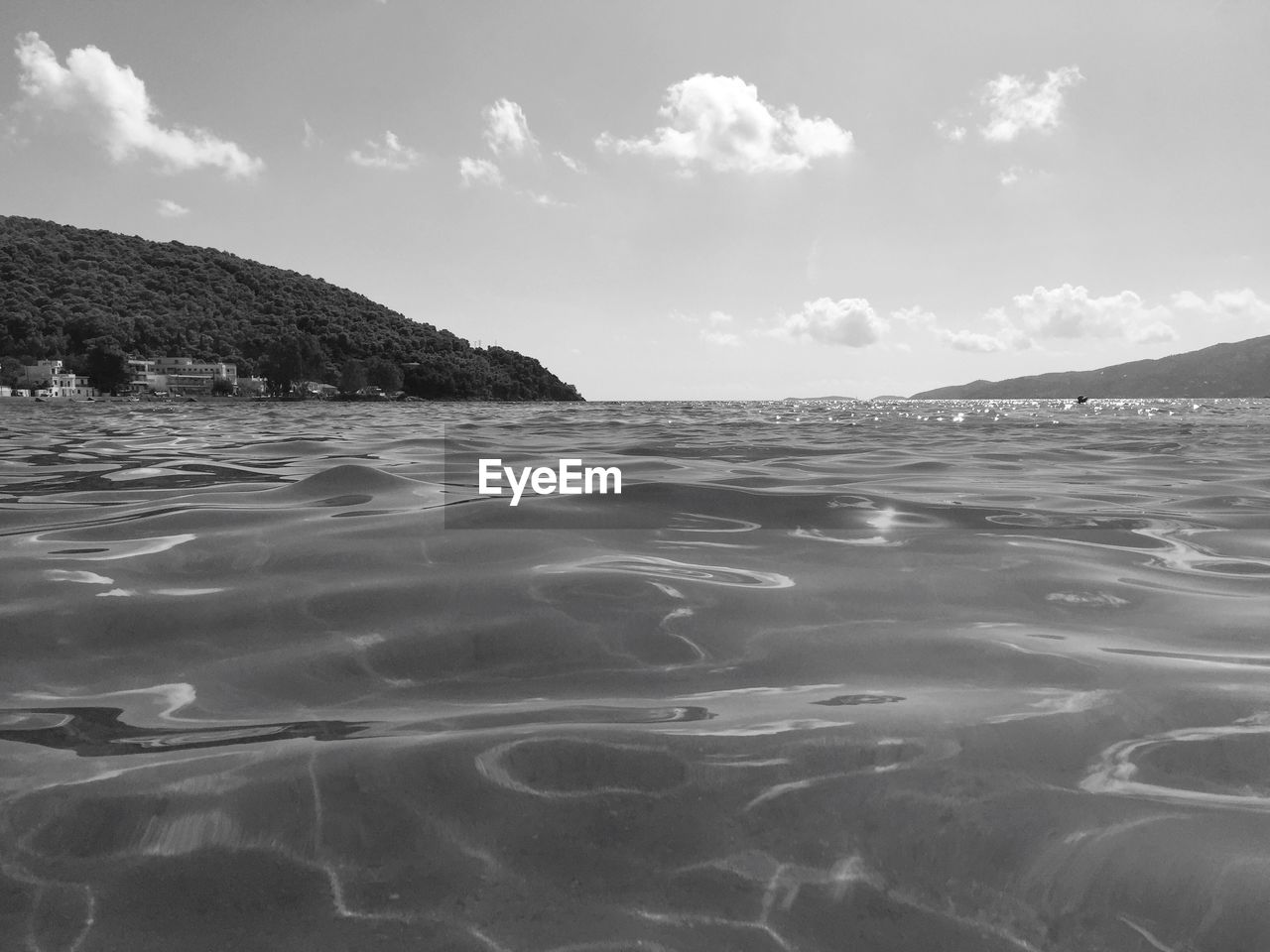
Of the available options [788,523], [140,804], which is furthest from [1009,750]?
[788,523]

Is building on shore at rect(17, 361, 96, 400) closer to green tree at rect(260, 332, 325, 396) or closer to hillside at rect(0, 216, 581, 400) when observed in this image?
hillside at rect(0, 216, 581, 400)

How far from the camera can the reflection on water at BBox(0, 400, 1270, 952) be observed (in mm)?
1165

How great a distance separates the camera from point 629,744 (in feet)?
5.25

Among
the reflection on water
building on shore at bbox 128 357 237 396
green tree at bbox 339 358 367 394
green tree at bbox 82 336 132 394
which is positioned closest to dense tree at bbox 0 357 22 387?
green tree at bbox 82 336 132 394

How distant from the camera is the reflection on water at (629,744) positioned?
1165mm

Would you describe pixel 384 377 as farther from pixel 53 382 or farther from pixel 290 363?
pixel 53 382

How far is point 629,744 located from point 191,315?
4626 inches

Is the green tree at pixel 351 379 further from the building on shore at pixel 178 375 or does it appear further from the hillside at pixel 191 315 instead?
the building on shore at pixel 178 375

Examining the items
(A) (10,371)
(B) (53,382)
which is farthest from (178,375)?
(A) (10,371)

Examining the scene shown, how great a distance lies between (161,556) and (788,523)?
3348mm

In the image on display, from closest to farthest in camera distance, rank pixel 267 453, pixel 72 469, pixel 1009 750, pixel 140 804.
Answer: pixel 140 804, pixel 1009 750, pixel 72 469, pixel 267 453

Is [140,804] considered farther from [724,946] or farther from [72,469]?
[72,469]

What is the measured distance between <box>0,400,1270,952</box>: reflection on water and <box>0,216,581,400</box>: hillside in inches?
3608

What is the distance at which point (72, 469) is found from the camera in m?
7.38
